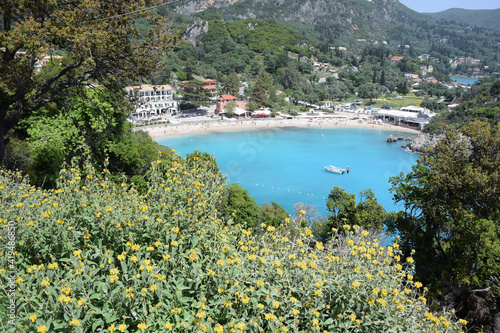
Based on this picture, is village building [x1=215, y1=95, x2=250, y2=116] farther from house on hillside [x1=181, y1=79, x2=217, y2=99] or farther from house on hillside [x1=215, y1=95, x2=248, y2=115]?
house on hillside [x1=181, y1=79, x2=217, y2=99]

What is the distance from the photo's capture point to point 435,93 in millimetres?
76062

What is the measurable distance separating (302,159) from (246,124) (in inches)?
624

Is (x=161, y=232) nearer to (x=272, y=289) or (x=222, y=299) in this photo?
(x=222, y=299)

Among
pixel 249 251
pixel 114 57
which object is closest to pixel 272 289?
pixel 249 251

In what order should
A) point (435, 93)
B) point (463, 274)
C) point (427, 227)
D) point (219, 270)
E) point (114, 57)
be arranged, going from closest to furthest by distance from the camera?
point (219, 270) < point (114, 57) < point (463, 274) < point (427, 227) < point (435, 93)

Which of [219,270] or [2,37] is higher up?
[2,37]

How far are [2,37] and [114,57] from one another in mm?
1650

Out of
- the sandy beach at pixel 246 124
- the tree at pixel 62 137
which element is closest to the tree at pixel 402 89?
the sandy beach at pixel 246 124

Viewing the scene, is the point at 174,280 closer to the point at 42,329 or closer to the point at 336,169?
the point at 42,329

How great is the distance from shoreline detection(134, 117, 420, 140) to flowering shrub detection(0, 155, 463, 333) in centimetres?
3787

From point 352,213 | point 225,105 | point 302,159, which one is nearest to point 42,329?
point 352,213

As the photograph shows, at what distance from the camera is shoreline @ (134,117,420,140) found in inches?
1651

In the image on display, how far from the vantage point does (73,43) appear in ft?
18.9

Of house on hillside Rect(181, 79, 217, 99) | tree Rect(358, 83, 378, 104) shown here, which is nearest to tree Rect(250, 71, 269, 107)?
house on hillside Rect(181, 79, 217, 99)
